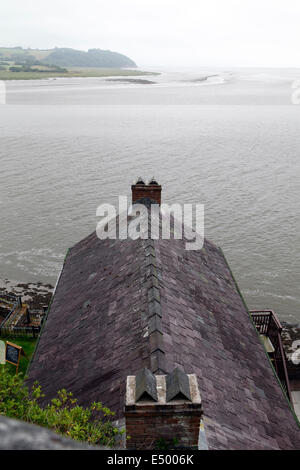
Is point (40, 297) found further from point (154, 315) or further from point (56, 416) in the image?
point (56, 416)

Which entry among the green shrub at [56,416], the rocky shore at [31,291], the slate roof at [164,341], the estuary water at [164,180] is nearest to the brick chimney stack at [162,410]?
the green shrub at [56,416]

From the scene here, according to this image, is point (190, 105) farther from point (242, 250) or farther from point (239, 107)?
point (242, 250)

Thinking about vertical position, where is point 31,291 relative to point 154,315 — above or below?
below

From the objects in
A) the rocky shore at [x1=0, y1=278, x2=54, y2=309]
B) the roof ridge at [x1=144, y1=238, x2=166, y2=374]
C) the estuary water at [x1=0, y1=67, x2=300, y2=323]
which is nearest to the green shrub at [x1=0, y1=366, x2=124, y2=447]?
the roof ridge at [x1=144, y1=238, x2=166, y2=374]

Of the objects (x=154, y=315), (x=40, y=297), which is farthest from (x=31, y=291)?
(x=154, y=315)

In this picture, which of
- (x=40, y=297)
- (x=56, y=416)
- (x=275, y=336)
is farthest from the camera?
(x=40, y=297)

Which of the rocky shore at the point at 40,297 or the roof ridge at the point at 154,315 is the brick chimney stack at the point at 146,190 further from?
the rocky shore at the point at 40,297
